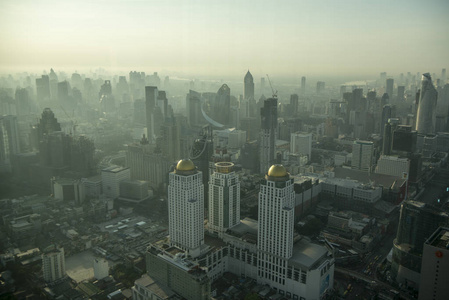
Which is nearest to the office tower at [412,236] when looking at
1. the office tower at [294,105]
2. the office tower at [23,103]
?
the office tower at [23,103]

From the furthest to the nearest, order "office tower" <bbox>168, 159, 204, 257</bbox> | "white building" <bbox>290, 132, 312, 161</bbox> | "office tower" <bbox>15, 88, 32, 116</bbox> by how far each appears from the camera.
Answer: "white building" <bbox>290, 132, 312, 161</bbox>
"office tower" <bbox>15, 88, 32, 116</bbox>
"office tower" <bbox>168, 159, 204, 257</bbox>

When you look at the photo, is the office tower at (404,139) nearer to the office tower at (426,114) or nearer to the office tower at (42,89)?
the office tower at (426,114)

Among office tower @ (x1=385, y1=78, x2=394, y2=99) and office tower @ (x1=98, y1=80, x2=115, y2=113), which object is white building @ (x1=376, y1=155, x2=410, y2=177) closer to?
office tower @ (x1=385, y1=78, x2=394, y2=99)

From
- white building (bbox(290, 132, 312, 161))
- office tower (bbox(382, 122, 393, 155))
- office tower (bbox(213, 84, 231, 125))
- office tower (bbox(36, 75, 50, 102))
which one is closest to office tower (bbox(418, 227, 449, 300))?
office tower (bbox(382, 122, 393, 155))

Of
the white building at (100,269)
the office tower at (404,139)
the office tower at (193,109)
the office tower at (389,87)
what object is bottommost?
the white building at (100,269)

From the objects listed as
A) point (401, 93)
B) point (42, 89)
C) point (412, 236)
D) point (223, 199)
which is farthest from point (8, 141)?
point (401, 93)

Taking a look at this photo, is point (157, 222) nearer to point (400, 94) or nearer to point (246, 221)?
point (246, 221)
